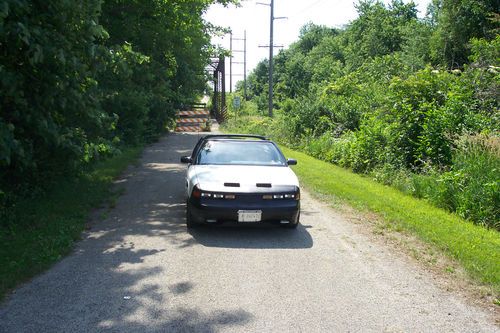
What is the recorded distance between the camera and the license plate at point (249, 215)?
698cm

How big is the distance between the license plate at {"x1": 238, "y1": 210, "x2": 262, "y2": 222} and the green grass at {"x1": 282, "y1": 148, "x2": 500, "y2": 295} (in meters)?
2.58

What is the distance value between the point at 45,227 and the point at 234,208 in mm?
3026

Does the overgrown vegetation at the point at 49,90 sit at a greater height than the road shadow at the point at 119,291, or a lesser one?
greater

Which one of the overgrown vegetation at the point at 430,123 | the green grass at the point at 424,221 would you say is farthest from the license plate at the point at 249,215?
the overgrown vegetation at the point at 430,123

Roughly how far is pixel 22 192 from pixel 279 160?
477cm

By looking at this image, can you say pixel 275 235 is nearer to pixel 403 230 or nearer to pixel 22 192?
pixel 403 230

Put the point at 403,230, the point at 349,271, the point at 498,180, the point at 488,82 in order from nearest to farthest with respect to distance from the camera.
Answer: the point at 349,271
the point at 403,230
the point at 498,180
the point at 488,82

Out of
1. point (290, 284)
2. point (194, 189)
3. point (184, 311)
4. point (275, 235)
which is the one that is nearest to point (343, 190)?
point (275, 235)

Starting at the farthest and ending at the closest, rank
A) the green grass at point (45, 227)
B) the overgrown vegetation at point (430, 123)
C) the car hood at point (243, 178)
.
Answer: the overgrown vegetation at point (430, 123)
the car hood at point (243, 178)
the green grass at point (45, 227)

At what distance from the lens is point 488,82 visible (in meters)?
13.1

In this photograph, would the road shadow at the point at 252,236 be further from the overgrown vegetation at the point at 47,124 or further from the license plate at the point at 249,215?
the overgrown vegetation at the point at 47,124

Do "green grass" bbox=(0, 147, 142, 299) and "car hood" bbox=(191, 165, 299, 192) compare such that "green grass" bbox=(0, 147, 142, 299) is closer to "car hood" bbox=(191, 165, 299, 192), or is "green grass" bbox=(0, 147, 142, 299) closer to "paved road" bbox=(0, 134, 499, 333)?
"paved road" bbox=(0, 134, 499, 333)

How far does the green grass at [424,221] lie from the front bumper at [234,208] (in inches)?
86.6

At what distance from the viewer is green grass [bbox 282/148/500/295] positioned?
602 cm
